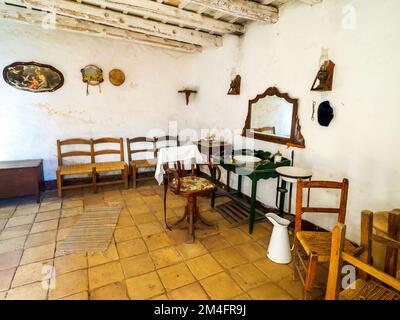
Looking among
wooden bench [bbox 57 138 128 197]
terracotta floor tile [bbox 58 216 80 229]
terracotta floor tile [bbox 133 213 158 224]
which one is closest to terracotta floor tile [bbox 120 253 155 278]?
terracotta floor tile [bbox 133 213 158 224]

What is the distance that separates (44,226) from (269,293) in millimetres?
2617

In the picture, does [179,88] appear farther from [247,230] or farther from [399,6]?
[399,6]

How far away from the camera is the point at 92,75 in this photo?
157 inches

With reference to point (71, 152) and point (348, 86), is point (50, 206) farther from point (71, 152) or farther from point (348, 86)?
point (348, 86)

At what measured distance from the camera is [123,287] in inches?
74.9

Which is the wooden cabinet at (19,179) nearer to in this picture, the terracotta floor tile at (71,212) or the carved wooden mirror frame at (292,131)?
the terracotta floor tile at (71,212)

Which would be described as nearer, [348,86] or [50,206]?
[348,86]

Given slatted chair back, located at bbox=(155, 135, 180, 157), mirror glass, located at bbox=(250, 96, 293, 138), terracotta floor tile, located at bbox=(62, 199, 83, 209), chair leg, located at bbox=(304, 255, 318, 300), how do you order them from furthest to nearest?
slatted chair back, located at bbox=(155, 135, 180, 157), terracotta floor tile, located at bbox=(62, 199, 83, 209), mirror glass, located at bbox=(250, 96, 293, 138), chair leg, located at bbox=(304, 255, 318, 300)

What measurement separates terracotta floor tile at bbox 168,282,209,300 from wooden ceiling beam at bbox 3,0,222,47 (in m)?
3.23

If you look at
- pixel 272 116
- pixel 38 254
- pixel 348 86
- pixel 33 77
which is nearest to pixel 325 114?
pixel 348 86

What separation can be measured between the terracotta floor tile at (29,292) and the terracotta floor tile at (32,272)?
0.06 metres

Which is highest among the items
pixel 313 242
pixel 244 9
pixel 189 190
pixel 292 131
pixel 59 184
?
pixel 244 9

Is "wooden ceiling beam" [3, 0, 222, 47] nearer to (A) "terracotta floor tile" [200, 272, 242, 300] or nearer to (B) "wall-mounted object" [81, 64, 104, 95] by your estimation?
(B) "wall-mounted object" [81, 64, 104, 95]

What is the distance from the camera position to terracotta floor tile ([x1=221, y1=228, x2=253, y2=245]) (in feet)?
8.54
